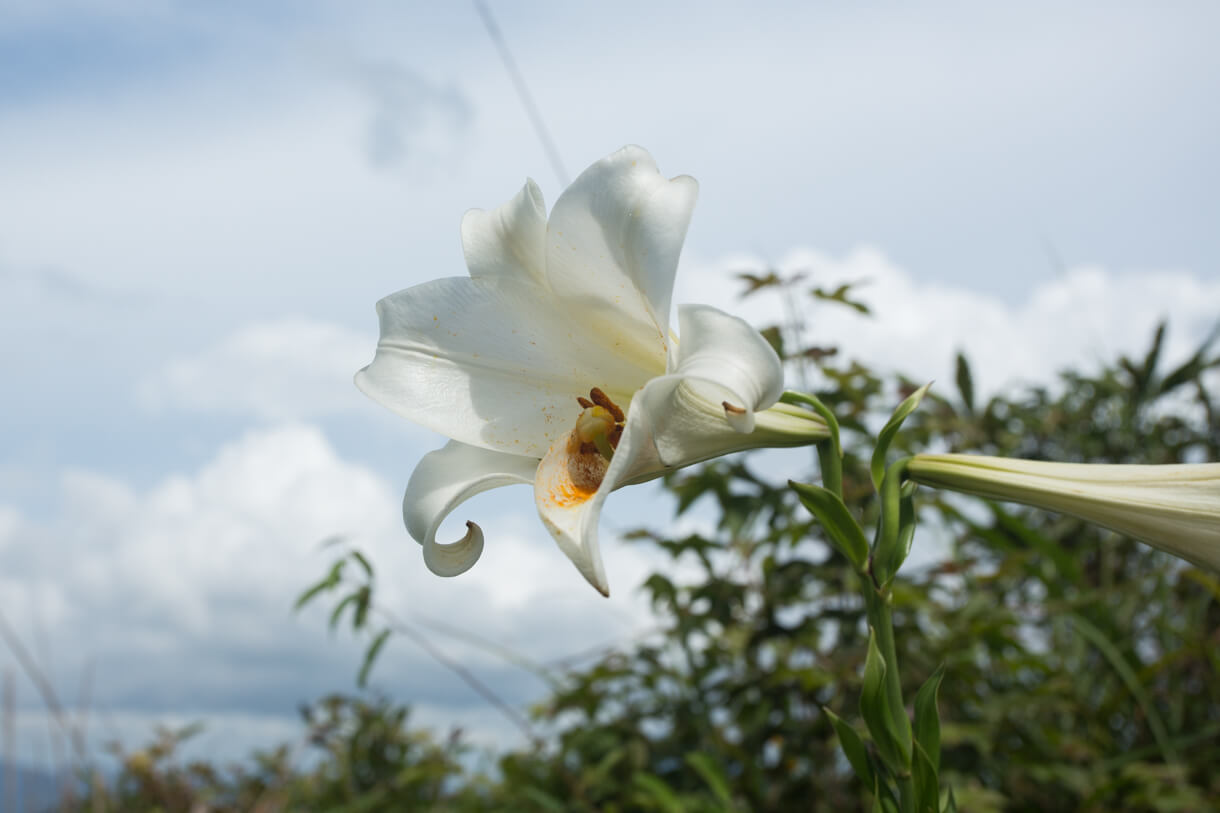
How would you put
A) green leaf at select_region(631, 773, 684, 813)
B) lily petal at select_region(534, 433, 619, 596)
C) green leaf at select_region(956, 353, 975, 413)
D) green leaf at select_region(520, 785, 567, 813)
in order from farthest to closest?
green leaf at select_region(956, 353, 975, 413) → green leaf at select_region(520, 785, 567, 813) → green leaf at select_region(631, 773, 684, 813) → lily petal at select_region(534, 433, 619, 596)

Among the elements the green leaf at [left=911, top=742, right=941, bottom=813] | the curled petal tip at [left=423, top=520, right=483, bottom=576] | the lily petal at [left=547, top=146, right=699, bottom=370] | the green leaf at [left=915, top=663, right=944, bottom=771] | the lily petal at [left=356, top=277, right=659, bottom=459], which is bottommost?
the green leaf at [left=911, top=742, right=941, bottom=813]

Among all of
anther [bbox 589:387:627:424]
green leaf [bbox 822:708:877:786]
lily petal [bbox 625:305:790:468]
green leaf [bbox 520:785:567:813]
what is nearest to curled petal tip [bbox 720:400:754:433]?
lily petal [bbox 625:305:790:468]

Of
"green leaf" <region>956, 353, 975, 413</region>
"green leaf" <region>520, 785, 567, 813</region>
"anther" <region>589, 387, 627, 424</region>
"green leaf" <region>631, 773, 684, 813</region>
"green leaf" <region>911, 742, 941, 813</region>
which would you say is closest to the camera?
"green leaf" <region>911, 742, 941, 813</region>

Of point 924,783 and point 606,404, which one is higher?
point 606,404

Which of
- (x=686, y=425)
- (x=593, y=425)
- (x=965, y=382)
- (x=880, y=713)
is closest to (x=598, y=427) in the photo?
(x=593, y=425)

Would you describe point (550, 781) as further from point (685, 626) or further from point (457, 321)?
point (457, 321)

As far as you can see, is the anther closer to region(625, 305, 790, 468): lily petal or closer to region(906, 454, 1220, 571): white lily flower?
region(625, 305, 790, 468): lily petal

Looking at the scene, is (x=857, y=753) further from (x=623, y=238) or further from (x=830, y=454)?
(x=623, y=238)

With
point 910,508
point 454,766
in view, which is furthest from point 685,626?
Answer: point 910,508
